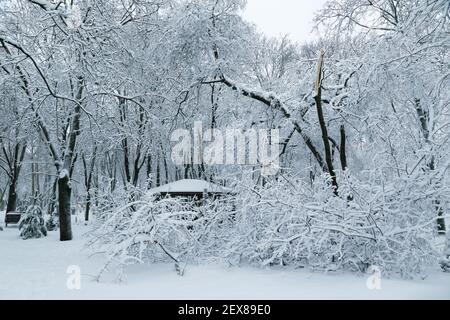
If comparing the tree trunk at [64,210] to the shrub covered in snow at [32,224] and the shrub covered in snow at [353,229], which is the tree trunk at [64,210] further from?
the shrub covered in snow at [353,229]

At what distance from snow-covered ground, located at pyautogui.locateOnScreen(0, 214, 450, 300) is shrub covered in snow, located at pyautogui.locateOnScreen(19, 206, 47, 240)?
7481 mm

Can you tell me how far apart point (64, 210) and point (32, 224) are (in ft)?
5.84

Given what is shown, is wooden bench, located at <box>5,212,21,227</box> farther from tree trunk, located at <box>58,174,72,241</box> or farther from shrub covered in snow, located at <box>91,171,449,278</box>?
shrub covered in snow, located at <box>91,171,449,278</box>

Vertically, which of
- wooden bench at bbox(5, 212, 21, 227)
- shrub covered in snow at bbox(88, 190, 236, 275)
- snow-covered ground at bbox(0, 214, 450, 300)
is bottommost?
wooden bench at bbox(5, 212, 21, 227)

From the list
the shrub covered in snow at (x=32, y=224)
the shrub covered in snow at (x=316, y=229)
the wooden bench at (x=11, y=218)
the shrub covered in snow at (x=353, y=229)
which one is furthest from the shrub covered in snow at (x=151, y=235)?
the wooden bench at (x=11, y=218)

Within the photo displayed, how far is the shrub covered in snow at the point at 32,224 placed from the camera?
1464 centimetres

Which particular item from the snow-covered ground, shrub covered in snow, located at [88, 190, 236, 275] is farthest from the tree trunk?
shrub covered in snow, located at [88, 190, 236, 275]

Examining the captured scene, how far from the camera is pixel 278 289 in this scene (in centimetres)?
550

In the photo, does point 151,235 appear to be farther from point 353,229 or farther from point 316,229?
point 353,229

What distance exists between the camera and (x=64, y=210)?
1407 cm

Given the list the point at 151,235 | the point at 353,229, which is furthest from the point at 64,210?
the point at 353,229

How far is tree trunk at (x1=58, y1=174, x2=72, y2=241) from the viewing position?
13.8 meters

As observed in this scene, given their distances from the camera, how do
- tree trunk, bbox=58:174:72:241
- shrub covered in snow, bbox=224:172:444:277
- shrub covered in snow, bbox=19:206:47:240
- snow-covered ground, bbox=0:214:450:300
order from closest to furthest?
snow-covered ground, bbox=0:214:450:300, shrub covered in snow, bbox=224:172:444:277, tree trunk, bbox=58:174:72:241, shrub covered in snow, bbox=19:206:47:240
